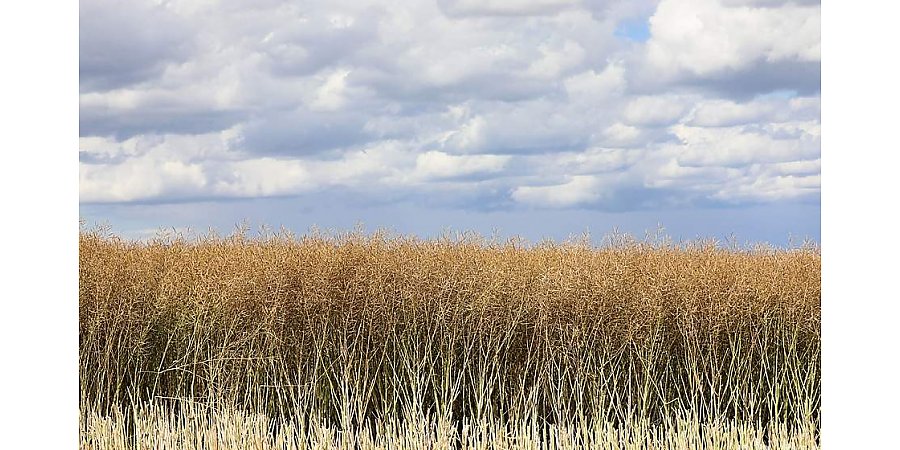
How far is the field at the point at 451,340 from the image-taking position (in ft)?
19.2

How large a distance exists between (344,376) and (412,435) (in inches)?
34.8

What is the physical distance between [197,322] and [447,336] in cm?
192

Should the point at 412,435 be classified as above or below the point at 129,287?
below

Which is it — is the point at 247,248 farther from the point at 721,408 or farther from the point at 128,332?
the point at 721,408

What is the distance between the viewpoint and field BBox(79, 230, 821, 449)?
19.2 ft

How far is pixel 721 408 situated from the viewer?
6164 mm

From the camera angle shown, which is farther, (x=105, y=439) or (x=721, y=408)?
(x=721, y=408)

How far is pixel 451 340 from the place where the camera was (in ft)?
19.4

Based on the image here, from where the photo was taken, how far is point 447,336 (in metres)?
5.97
